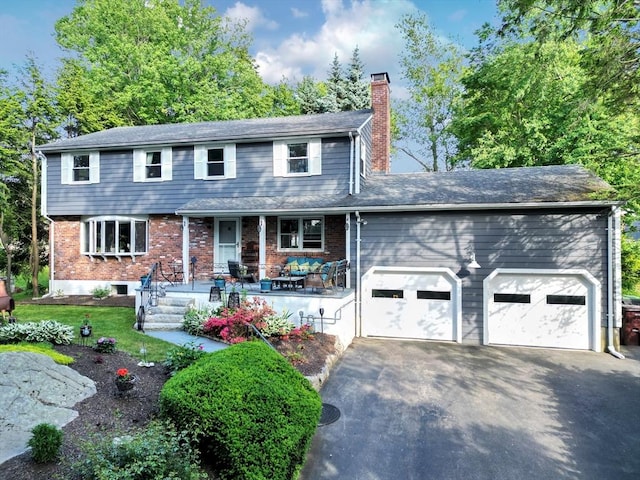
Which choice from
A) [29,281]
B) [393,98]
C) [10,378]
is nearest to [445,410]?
[10,378]

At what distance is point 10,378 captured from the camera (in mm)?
4555

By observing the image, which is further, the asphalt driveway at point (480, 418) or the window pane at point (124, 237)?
the window pane at point (124, 237)

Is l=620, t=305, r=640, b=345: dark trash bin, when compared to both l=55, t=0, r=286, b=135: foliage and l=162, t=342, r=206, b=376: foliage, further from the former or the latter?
l=55, t=0, r=286, b=135: foliage

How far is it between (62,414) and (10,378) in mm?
888

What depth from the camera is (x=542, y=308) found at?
32.3 feet

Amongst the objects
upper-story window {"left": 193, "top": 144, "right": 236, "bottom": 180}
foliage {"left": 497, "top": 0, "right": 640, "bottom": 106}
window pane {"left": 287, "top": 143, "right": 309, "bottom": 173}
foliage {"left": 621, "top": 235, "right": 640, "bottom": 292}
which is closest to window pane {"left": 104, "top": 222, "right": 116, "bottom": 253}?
upper-story window {"left": 193, "top": 144, "right": 236, "bottom": 180}

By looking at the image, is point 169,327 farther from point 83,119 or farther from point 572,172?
point 83,119

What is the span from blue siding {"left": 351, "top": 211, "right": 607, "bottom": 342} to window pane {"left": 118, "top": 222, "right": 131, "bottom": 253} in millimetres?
8731

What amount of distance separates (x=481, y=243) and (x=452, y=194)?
1.69 metres

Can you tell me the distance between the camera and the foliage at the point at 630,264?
14297 millimetres

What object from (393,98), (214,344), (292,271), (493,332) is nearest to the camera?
(214,344)

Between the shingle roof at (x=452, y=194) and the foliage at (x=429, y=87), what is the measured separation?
12.5 meters

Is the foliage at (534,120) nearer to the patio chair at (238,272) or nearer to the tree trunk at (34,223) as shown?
the patio chair at (238,272)

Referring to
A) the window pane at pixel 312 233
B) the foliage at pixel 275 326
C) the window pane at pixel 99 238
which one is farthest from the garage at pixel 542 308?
the window pane at pixel 99 238
